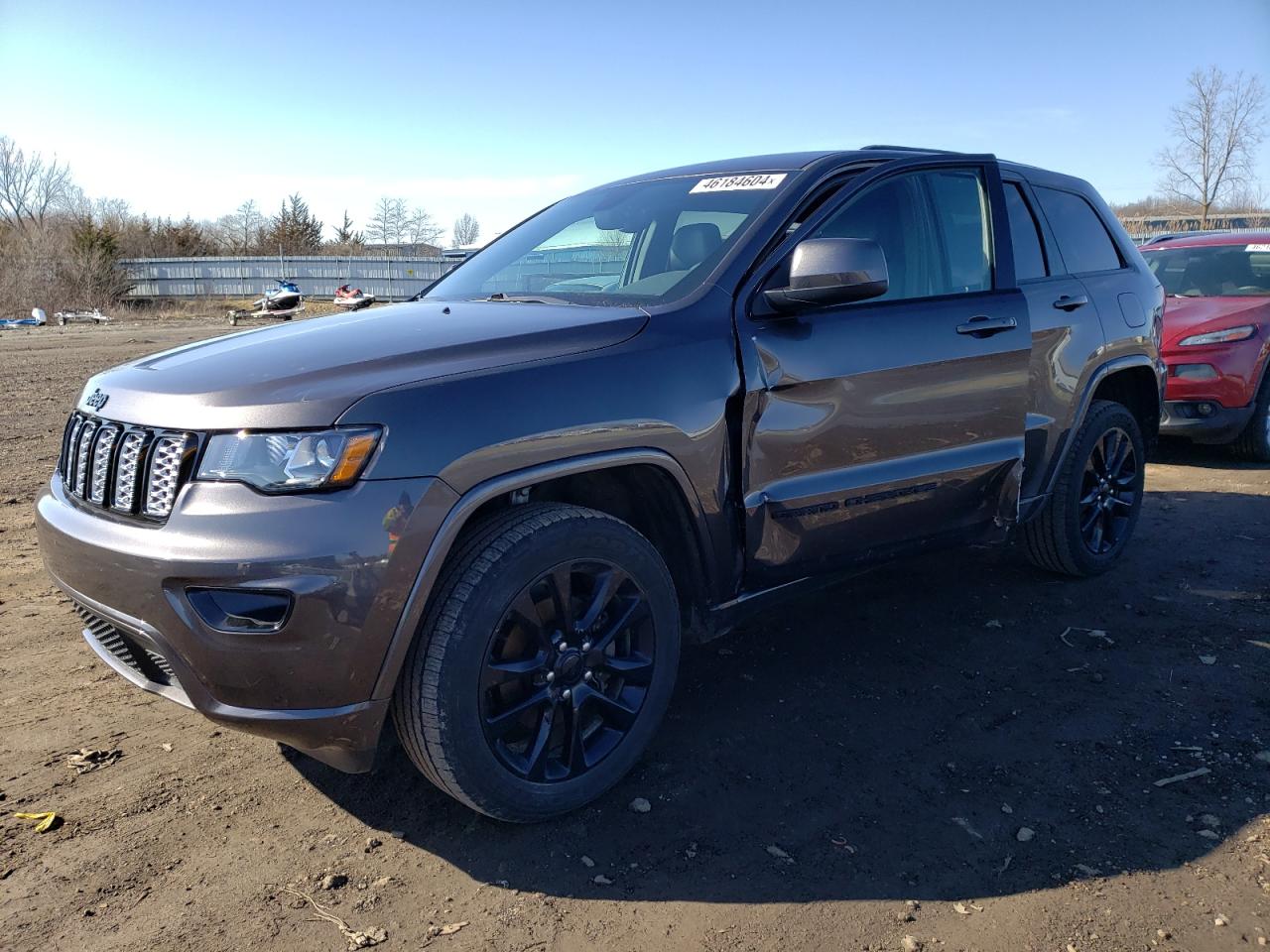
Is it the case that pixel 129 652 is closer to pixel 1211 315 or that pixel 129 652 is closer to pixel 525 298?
pixel 525 298

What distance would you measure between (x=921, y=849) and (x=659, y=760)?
84cm

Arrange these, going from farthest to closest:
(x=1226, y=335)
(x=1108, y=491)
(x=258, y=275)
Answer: (x=258, y=275) → (x=1226, y=335) → (x=1108, y=491)

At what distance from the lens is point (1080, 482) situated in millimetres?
4539

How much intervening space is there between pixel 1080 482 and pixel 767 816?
8.66ft

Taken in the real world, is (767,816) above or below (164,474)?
below

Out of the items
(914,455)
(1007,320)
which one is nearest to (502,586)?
(914,455)

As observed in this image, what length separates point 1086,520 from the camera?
4.71 meters

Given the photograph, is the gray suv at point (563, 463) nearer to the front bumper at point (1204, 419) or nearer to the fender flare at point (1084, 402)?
the fender flare at point (1084, 402)

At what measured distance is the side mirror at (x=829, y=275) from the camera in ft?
9.72

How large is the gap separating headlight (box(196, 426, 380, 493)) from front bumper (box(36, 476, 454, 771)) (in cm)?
3

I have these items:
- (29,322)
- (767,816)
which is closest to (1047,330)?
(767,816)

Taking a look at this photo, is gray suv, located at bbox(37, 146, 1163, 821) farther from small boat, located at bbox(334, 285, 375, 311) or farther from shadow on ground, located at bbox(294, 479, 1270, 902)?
small boat, located at bbox(334, 285, 375, 311)

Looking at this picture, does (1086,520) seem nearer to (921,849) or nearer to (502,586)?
(921,849)

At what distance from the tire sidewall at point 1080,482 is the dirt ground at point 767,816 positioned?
0.49 metres
